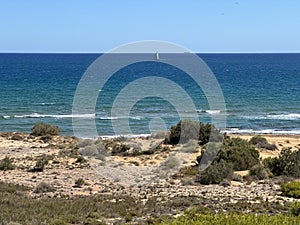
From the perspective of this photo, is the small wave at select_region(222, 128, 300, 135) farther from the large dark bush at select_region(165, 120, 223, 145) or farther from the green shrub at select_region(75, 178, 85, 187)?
the green shrub at select_region(75, 178, 85, 187)

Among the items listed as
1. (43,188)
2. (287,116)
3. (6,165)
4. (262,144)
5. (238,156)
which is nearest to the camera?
(43,188)

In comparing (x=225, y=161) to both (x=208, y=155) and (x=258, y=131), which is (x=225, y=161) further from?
(x=258, y=131)

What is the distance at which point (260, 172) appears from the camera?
65.3ft

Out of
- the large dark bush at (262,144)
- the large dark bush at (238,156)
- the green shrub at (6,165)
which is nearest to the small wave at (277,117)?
the large dark bush at (262,144)

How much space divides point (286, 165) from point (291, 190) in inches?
173

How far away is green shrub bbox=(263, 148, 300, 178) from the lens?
66.0 ft

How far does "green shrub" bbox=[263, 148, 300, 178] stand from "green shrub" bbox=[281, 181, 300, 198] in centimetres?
345

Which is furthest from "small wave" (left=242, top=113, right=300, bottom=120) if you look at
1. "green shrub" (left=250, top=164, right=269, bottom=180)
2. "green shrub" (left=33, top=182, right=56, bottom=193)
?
"green shrub" (left=33, top=182, right=56, bottom=193)

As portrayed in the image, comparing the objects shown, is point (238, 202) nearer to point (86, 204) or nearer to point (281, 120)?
point (86, 204)

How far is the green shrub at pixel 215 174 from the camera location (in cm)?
1886

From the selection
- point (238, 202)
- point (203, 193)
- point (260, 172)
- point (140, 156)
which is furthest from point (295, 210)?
point (140, 156)

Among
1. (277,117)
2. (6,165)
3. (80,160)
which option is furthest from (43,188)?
(277,117)

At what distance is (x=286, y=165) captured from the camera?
20.4m

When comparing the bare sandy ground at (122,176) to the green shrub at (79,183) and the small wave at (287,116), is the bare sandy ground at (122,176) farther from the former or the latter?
the small wave at (287,116)
